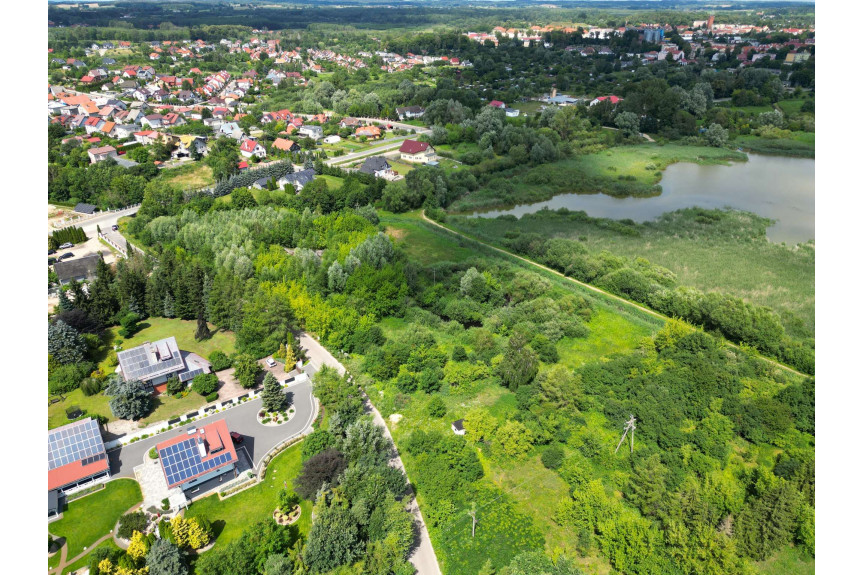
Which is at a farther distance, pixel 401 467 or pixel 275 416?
pixel 275 416

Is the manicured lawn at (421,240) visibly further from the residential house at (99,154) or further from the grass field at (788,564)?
the residential house at (99,154)

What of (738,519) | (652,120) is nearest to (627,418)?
(738,519)

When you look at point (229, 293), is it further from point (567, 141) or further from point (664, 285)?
point (567, 141)

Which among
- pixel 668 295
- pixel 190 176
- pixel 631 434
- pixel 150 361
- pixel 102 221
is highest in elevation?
pixel 190 176

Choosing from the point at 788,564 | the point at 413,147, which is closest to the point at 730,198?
the point at 413,147

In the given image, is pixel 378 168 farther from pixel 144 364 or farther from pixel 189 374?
pixel 144 364

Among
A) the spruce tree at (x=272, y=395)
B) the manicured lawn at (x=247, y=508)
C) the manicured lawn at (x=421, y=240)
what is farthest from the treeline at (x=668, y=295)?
the manicured lawn at (x=247, y=508)

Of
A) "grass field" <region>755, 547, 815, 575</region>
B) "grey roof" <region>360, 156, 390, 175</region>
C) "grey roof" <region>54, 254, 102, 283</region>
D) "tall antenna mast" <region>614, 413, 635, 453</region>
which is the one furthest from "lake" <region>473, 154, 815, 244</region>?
"grass field" <region>755, 547, 815, 575</region>
